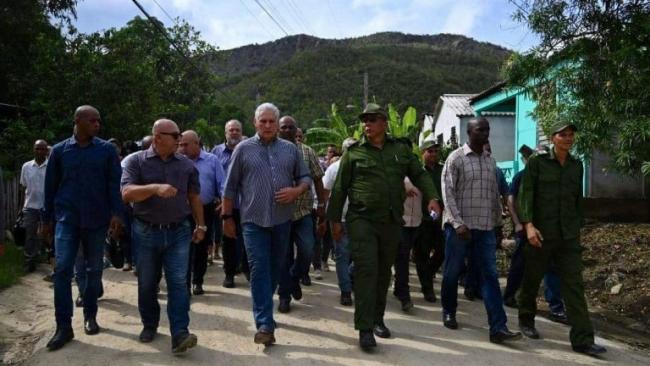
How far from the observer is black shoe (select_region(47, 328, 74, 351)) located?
486 centimetres

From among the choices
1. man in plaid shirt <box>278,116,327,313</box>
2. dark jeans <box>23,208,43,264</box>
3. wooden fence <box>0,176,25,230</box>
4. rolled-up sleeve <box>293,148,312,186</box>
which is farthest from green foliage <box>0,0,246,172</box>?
rolled-up sleeve <box>293,148,312,186</box>

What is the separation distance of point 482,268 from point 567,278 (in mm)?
738

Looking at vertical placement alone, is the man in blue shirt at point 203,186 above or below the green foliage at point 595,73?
below

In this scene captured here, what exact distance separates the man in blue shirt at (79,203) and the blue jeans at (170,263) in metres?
0.36

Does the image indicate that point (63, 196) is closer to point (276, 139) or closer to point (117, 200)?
point (117, 200)

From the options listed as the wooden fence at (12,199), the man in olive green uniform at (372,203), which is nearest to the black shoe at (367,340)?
the man in olive green uniform at (372,203)

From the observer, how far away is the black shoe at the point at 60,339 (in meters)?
4.86

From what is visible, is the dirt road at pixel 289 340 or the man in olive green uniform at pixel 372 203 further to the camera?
the man in olive green uniform at pixel 372 203

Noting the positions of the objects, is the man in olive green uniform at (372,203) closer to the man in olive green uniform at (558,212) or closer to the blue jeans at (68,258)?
the man in olive green uniform at (558,212)

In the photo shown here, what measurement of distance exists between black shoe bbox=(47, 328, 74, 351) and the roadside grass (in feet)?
10.4

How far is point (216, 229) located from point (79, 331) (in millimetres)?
3842

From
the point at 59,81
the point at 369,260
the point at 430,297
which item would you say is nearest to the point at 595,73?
the point at 430,297

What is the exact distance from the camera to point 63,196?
A: 497cm

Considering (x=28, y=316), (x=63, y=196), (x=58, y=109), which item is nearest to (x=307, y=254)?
(x=63, y=196)
